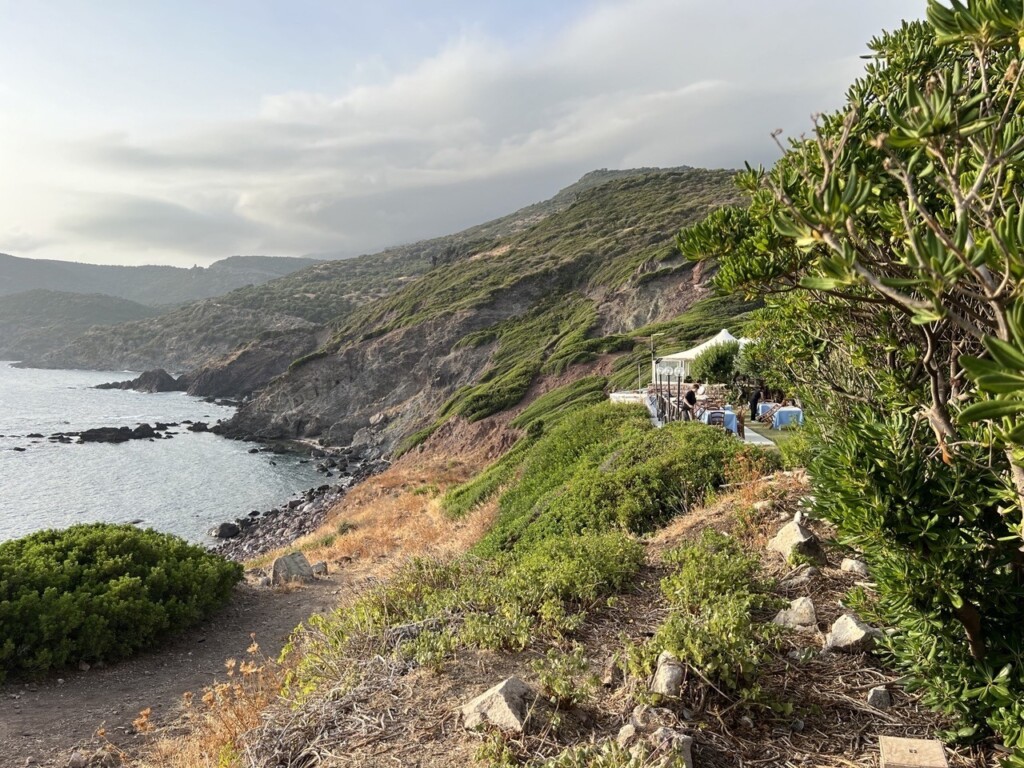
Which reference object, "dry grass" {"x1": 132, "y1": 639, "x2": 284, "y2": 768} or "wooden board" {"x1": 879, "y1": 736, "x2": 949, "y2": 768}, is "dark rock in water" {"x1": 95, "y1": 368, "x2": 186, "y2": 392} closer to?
"dry grass" {"x1": 132, "y1": 639, "x2": 284, "y2": 768}

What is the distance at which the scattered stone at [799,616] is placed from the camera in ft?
15.6

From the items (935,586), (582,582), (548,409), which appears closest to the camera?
(935,586)

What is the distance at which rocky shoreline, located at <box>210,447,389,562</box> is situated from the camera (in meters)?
31.5

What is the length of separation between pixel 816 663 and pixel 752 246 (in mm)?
2916

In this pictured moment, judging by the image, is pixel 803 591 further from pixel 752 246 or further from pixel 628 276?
pixel 628 276

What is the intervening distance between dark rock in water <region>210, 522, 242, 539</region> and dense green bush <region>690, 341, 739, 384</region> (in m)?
25.9

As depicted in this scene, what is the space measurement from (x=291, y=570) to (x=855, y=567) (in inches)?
458

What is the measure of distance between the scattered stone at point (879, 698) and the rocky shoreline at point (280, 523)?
1084 inches

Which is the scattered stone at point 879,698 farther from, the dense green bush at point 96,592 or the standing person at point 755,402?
the standing person at point 755,402

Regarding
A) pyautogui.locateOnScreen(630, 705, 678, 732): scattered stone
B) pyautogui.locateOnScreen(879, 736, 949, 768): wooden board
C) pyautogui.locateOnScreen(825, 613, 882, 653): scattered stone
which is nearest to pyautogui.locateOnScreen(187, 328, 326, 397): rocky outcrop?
pyautogui.locateOnScreen(825, 613, 882, 653): scattered stone

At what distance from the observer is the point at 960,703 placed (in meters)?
3.16

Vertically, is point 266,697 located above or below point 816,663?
below

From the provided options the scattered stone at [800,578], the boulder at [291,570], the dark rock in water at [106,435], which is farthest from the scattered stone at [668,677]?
the dark rock in water at [106,435]

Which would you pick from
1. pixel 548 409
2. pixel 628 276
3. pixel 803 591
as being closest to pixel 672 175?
pixel 628 276
